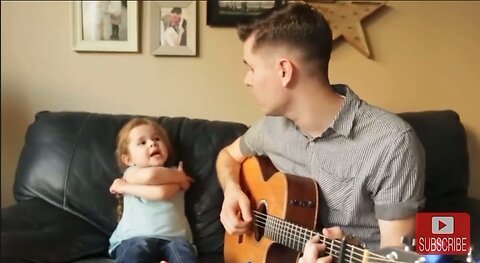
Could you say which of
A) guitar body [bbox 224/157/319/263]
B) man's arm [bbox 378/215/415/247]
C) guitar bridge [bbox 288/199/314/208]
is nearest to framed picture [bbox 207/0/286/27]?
guitar body [bbox 224/157/319/263]

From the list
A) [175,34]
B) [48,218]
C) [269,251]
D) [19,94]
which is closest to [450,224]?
[269,251]

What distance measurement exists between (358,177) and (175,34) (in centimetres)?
88

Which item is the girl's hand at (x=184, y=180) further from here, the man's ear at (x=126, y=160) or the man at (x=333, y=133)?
the man at (x=333, y=133)

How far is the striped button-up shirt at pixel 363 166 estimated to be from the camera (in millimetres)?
1171

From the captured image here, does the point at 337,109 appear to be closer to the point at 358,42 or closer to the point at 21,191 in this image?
the point at 358,42

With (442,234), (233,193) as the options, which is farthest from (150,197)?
(442,234)

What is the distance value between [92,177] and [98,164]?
38 millimetres

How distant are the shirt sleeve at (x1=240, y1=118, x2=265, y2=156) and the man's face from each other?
0.18 m

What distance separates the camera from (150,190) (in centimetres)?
161

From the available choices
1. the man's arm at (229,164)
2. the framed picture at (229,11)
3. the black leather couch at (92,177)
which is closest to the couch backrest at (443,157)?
the black leather couch at (92,177)

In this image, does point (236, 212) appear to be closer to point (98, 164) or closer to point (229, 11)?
point (98, 164)

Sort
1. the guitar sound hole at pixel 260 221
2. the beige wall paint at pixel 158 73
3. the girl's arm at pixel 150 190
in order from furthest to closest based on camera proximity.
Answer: the beige wall paint at pixel 158 73
the girl's arm at pixel 150 190
the guitar sound hole at pixel 260 221

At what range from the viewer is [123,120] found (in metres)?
1.77

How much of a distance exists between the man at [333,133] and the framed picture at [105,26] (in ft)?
2.26
